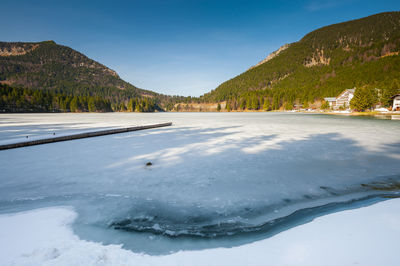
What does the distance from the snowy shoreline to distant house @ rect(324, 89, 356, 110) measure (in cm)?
9597

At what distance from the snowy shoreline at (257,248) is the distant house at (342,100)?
95969mm

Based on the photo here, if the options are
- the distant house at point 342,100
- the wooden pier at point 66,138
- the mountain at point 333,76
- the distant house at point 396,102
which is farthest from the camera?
the mountain at point 333,76

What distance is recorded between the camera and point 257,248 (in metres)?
2.33

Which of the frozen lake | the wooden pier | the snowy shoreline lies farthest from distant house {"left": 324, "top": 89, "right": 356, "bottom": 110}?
the snowy shoreline

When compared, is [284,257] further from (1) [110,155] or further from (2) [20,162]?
(2) [20,162]

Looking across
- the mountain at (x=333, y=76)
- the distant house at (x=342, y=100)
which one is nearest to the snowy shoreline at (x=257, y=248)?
the mountain at (x=333, y=76)

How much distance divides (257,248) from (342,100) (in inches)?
4414

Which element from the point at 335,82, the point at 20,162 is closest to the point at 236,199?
the point at 20,162

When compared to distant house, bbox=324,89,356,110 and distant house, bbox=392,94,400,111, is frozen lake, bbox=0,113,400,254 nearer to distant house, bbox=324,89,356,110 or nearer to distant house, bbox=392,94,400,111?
distant house, bbox=392,94,400,111

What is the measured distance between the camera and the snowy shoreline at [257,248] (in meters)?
2.09

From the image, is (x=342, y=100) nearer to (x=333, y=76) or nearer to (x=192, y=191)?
(x=333, y=76)

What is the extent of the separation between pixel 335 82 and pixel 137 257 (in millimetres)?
147370

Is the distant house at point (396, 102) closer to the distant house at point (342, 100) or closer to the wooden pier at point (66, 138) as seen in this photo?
the distant house at point (342, 100)

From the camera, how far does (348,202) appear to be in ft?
11.6
